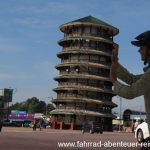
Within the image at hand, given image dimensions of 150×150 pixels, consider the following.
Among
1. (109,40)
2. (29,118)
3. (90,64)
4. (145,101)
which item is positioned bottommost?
(145,101)

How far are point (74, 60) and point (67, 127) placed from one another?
1125 cm

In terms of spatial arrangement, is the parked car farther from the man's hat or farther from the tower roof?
the man's hat

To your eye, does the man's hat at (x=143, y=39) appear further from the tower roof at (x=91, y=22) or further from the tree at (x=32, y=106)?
the tree at (x=32, y=106)

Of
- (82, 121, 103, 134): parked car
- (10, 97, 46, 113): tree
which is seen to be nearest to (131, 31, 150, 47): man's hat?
(82, 121, 103, 134): parked car

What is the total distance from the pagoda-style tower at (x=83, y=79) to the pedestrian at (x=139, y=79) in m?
71.6

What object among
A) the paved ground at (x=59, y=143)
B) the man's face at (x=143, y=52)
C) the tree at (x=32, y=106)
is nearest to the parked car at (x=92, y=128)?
the paved ground at (x=59, y=143)

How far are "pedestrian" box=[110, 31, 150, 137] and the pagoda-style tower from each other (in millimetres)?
71555

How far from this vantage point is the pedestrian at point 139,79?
2.91 metres

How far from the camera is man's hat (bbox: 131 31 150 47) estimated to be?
2965 millimetres

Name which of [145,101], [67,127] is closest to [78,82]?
[67,127]

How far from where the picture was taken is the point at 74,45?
77.9m

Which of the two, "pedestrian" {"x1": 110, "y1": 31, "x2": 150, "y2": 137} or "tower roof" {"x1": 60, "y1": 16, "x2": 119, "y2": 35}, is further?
"tower roof" {"x1": 60, "y1": 16, "x2": 119, "y2": 35}

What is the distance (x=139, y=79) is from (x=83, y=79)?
7310 cm

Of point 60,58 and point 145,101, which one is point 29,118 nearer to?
point 60,58
